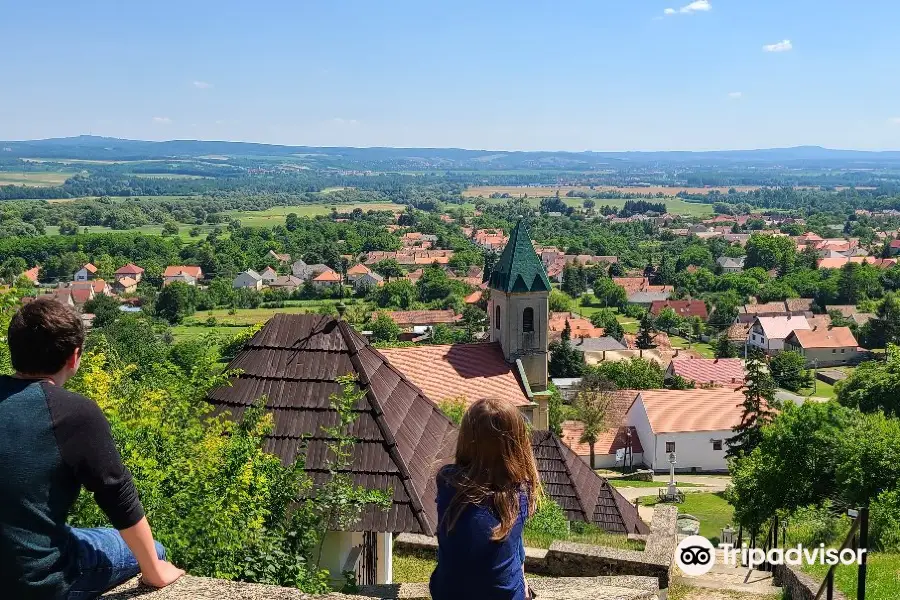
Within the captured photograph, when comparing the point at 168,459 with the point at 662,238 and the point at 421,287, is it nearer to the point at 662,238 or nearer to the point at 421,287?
the point at 421,287

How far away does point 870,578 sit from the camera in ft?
24.1

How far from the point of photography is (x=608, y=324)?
7338 cm

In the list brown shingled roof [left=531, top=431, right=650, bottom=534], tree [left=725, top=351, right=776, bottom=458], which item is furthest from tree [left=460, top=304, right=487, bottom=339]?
brown shingled roof [left=531, top=431, right=650, bottom=534]

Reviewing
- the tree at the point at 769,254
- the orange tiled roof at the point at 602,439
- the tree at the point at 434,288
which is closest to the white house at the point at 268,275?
the tree at the point at 434,288

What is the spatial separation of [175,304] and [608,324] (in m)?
40.7

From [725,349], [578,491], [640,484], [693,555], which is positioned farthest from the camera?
[725,349]

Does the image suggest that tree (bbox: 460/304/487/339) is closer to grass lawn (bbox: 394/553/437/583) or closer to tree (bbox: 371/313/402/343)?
tree (bbox: 371/313/402/343)

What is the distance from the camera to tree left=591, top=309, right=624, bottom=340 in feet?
233

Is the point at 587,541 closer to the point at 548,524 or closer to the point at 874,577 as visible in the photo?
the point at 548,524

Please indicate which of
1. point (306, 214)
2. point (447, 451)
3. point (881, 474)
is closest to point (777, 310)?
point (881, 474)

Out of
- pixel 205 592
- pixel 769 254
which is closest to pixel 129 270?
pixel 769 254

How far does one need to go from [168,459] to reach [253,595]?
2316 millimetres

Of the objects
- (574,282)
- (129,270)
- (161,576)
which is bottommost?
(574,282)

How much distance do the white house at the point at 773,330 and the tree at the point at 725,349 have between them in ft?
9.79
